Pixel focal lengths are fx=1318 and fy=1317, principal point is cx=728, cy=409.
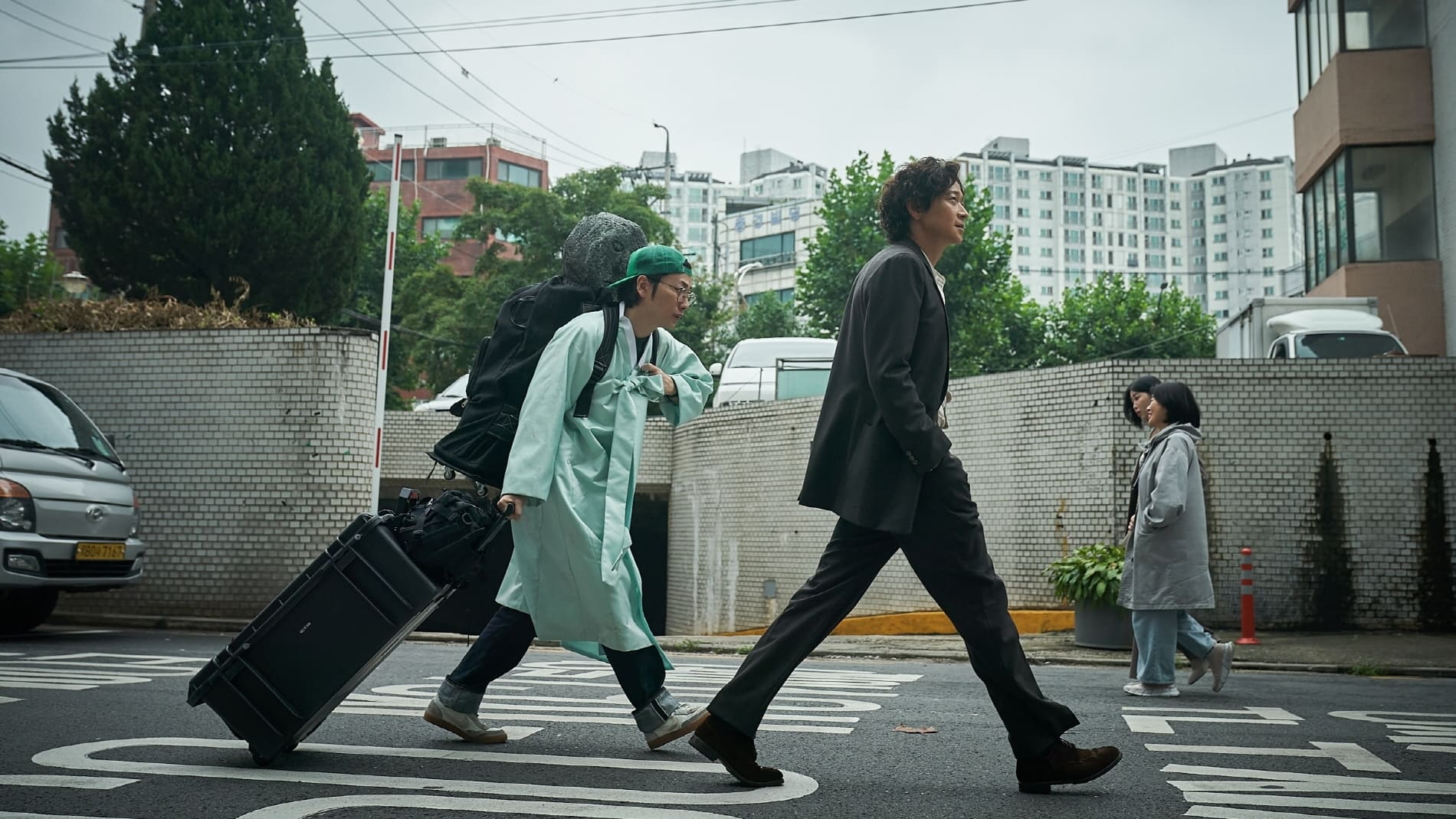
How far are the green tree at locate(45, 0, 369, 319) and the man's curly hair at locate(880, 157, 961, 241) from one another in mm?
14501

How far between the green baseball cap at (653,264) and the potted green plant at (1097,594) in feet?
22.7

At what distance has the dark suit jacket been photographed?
14.1 ft

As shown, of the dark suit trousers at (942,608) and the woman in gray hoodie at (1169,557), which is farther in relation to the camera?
the woman in gray hoodie at (1169,557)

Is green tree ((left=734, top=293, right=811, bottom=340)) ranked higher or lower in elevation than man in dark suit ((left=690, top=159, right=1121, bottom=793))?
higher

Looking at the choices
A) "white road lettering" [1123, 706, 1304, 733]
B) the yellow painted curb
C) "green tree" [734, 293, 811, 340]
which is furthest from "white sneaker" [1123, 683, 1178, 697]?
"green tree" [734, 293, 811, 340]

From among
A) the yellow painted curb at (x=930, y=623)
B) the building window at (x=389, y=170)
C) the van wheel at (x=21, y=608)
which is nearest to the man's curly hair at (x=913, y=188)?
the yellow painted curb at (x=930, y=623)

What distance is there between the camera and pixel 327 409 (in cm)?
1301

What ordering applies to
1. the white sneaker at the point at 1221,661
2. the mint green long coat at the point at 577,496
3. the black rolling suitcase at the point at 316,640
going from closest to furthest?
the black rolling suitcase at the point at 316,640
the mint green long coat at the point at 577,496
the white sneaker at the point at 1221,661

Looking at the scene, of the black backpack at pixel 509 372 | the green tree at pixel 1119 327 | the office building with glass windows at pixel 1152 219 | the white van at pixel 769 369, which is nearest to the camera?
the black backpack at pixel 509 372

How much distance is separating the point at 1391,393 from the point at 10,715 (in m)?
12.1

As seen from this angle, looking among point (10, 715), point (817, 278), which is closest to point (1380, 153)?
point (10, 715)

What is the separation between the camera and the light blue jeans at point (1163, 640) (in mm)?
7504

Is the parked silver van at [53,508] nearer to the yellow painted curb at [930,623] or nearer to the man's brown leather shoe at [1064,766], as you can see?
the yellow painted curb at [930,623]

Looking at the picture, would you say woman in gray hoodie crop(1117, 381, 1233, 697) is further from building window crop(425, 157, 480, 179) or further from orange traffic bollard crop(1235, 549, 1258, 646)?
building window crop(425, 157, 480, 179)
